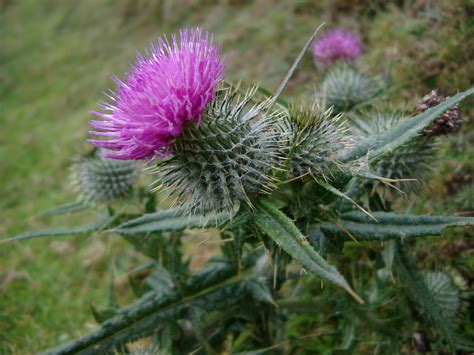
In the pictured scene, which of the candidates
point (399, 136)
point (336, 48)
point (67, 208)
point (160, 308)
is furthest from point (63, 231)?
point (336, 48)

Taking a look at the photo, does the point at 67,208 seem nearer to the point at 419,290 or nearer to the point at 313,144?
the point at 313,144

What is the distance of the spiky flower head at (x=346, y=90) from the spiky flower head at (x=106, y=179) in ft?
5.71

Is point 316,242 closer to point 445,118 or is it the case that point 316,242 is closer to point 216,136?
point 216,136

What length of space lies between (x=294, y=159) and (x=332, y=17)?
501 cm

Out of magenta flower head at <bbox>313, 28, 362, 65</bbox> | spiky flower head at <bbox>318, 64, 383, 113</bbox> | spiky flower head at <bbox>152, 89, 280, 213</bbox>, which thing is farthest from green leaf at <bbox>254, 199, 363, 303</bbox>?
magenta flower head at <bbox>313, 28, 362, 65</bbox>

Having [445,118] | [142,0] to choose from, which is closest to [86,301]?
[445,118]

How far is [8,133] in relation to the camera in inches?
Answer: 411

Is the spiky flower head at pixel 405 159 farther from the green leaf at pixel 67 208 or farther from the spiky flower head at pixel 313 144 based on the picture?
the green leaf at pixel 67 208

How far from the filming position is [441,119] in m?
2.58

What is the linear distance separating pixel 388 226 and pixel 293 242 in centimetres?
59

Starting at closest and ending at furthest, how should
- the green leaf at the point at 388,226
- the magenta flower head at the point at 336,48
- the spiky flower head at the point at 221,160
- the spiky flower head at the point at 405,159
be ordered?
the green leaf at the point at 388,226
the spiky flower head at the point at 221,160
the spiky flower head at the point at 405,159
the magenta flower head at the point at 336,48

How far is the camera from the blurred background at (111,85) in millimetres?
4047

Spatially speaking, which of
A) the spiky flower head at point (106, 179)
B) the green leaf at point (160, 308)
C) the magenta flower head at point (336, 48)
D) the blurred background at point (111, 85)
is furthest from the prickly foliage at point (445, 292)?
the spiky flower head at point (106, 179)

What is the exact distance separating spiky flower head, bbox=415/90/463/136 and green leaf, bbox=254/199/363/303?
1095 mm
